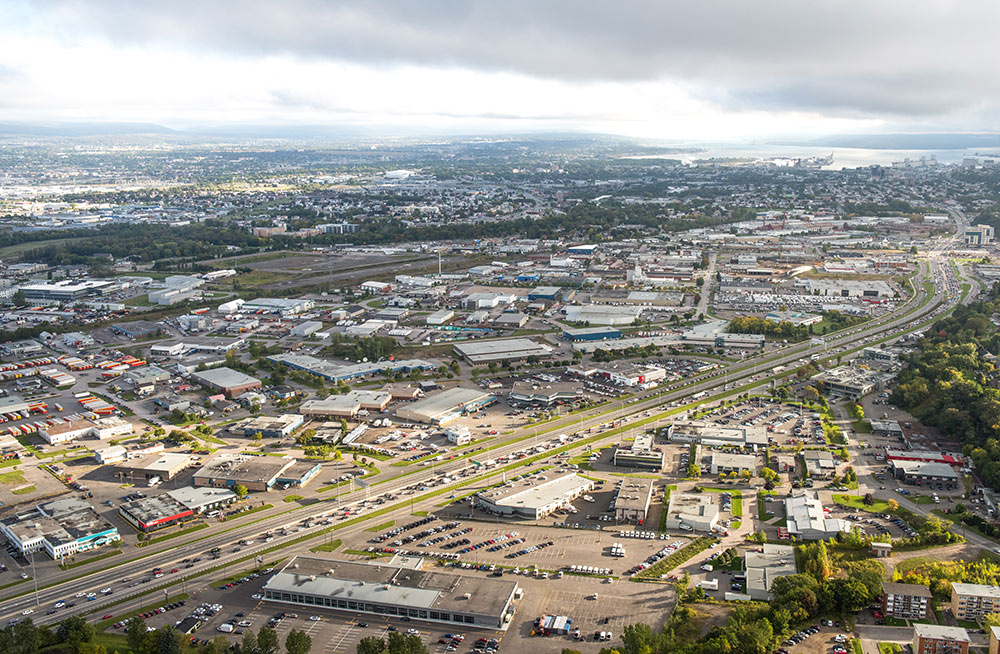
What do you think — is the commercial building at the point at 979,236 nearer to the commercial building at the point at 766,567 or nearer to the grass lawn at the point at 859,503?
the grass lawn at the point at 859,503

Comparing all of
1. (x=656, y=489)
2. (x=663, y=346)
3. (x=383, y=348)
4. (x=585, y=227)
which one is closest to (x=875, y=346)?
(x=663, y=346)

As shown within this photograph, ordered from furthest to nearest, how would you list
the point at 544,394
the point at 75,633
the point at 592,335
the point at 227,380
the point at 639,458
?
the point at 592,335 < the point at 227,380 < the point at 544,394 < the point at 639,458 < the point at 75,633

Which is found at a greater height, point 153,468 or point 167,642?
point 167,642

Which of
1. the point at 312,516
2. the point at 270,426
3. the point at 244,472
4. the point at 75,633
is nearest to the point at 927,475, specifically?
the point at 312,516

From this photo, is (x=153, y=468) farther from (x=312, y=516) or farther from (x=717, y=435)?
(x=717, y=435)

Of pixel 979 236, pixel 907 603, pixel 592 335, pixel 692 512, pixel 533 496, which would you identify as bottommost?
pixel 533 496

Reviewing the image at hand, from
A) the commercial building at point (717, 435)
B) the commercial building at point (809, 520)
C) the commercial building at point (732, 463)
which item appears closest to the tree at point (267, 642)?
the commercial building at point (809, 520)
